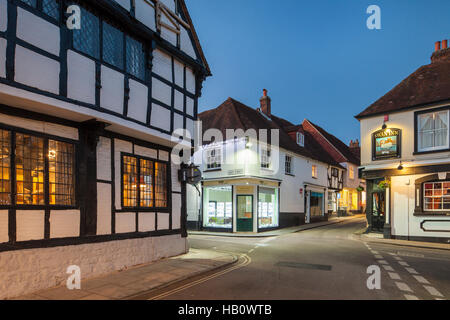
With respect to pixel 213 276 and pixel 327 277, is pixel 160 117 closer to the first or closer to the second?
pixel 213 276

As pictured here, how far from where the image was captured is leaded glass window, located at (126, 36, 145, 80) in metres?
8.82

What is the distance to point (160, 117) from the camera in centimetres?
981

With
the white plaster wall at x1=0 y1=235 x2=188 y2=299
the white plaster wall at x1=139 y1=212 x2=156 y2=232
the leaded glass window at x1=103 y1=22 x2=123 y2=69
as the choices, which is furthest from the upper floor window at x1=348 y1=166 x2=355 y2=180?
the leaded glass window at x1=103 y1=22 x2=123 y2=69

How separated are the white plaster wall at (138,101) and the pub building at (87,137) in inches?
1.3

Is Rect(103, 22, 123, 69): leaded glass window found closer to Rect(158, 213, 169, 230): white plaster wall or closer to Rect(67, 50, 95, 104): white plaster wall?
Rect(67, 50, 95, 104): white plaster wall

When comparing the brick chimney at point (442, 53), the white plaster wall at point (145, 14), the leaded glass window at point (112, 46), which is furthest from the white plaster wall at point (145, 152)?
the brick chimney at point (442, 53)

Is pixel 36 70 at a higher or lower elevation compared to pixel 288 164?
higher

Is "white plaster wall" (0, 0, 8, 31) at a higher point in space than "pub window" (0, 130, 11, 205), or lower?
higher

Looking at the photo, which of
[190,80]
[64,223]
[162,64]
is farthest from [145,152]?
[190,80]

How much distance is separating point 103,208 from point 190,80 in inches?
229
